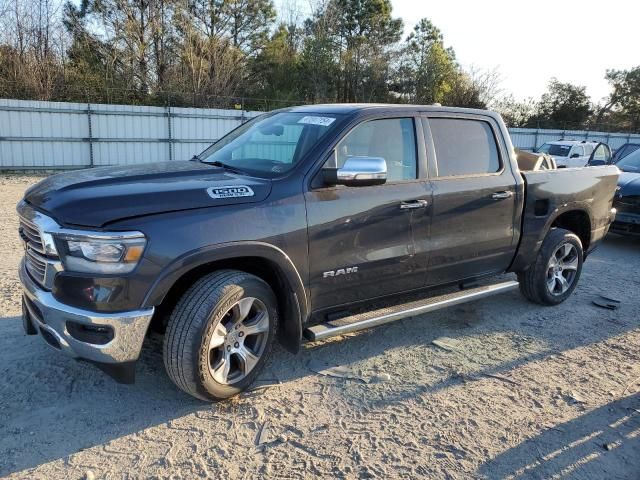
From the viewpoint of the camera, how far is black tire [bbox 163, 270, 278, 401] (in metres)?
3.07

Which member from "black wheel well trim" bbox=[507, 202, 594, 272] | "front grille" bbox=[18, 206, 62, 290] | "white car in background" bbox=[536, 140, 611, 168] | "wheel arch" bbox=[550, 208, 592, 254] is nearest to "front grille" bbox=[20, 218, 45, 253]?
"front grille" bbox=[18, 206, 62, 290]

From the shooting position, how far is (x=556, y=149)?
16.4 metres

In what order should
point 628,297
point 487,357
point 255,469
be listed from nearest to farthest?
point 255,469 → point 487,357 → point 628,297

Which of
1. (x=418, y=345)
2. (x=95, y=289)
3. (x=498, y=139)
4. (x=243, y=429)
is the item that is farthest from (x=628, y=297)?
(x=95, y=289)

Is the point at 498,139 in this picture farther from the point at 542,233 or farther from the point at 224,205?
the point at 224,205

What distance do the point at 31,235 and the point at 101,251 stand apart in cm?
70

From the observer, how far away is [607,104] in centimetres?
4062

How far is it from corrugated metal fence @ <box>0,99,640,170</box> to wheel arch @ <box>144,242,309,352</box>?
49.4 ft

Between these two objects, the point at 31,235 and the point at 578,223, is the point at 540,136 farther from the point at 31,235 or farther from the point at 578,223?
the point at 31,235

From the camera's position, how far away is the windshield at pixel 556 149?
16078mm

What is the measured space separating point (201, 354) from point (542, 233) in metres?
3.54

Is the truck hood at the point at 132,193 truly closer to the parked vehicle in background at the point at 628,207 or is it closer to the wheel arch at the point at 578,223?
the wheel arch at the point at 578,223

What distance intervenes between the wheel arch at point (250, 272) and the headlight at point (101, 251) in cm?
20

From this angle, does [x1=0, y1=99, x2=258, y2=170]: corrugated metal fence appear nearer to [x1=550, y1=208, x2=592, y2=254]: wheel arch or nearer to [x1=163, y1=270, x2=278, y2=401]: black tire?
[x1=550, y1=208, x2=592, y2=254]: wheel arch
